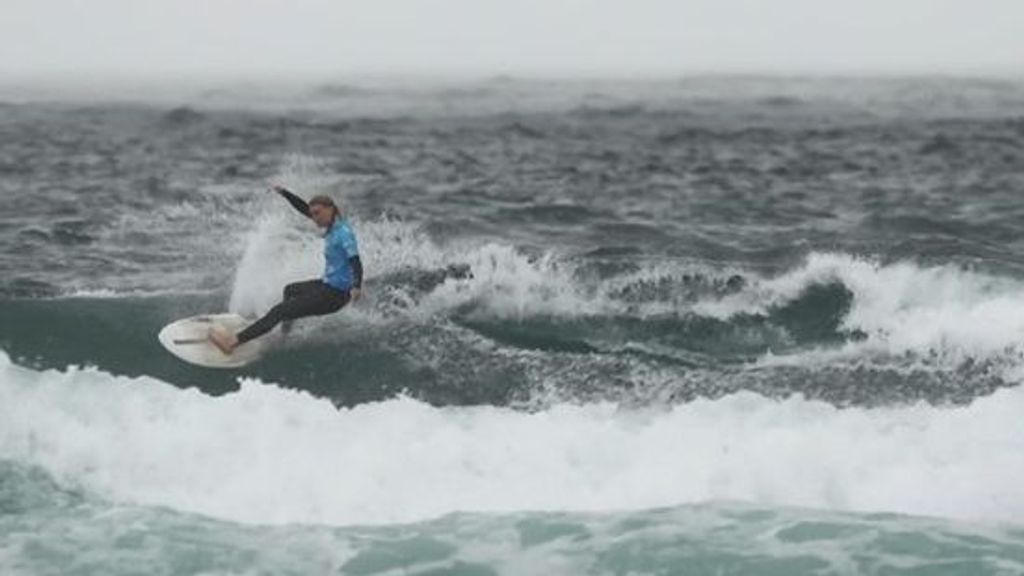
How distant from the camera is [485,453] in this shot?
1411 cm

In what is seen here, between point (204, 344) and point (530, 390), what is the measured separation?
4006 millimetres

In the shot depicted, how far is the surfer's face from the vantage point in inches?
612

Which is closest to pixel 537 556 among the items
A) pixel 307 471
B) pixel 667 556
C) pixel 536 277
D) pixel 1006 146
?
pixel 667 556

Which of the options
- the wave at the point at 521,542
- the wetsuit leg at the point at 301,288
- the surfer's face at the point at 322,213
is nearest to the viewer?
the wave at the point at 521,542

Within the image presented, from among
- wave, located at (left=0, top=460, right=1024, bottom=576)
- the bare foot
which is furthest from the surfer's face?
wave, located at (left=0, top=460, right=1024, bottom=576)

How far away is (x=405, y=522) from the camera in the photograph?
42.5ft

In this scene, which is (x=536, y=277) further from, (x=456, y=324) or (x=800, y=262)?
(x=800, y=262)

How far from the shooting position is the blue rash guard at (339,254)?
15.7 meters

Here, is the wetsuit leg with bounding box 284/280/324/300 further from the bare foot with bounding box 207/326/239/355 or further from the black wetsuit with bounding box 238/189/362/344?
the bare foot with bounding box 207/326/239/355

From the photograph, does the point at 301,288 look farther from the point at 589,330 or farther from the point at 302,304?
the point at 589,330

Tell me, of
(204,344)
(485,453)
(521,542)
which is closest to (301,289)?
(204,344)

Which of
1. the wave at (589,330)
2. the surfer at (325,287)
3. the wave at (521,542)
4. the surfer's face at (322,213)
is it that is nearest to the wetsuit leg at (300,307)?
the surfer at (325,287)

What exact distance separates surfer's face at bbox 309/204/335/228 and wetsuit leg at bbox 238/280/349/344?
2.56 ft

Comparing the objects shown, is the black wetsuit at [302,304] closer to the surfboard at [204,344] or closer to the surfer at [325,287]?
the surfer at [325,287]
